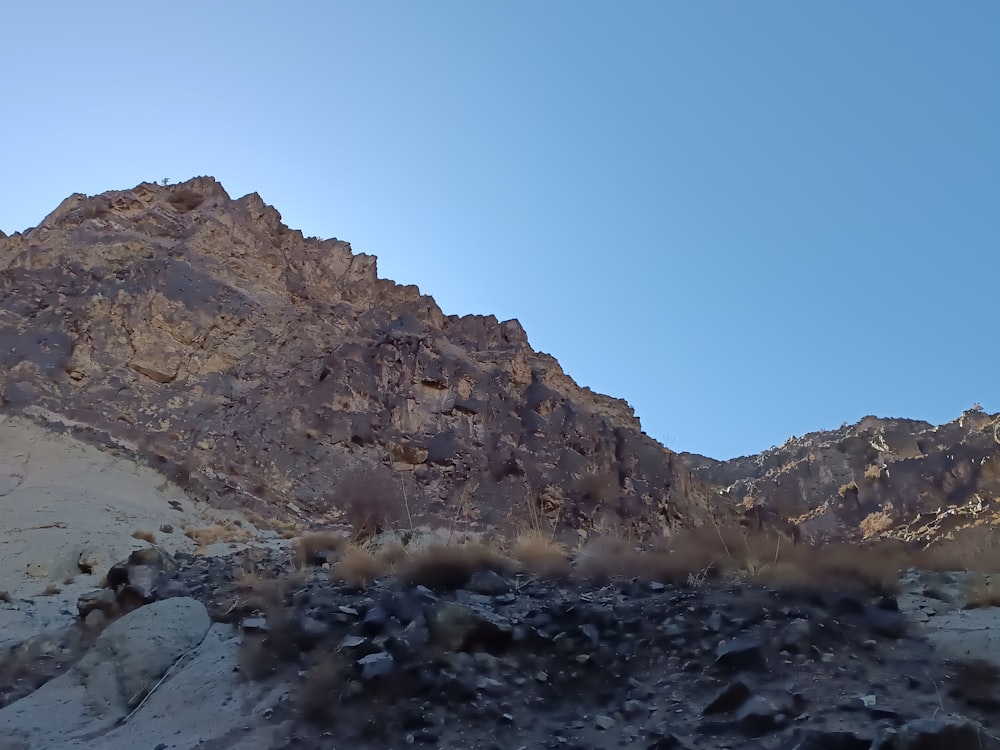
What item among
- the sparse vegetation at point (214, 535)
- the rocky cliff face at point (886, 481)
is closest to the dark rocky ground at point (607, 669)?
the sparse vegetation at point (214, 535)

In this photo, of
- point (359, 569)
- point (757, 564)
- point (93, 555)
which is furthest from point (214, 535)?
point (757, 564)

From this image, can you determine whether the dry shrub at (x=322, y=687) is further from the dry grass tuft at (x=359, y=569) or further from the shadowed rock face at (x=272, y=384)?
the shadowed rock face at (x=272, y=384)

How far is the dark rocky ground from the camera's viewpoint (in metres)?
4.62

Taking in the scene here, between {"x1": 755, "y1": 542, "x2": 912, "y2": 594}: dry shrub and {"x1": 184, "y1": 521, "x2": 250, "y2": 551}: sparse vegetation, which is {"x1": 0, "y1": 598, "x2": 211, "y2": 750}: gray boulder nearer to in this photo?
{"x1": 184, "y1": 521, "x2": 250, "y2": 551}: sparse vegetation

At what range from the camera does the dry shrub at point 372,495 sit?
1529 centimetres

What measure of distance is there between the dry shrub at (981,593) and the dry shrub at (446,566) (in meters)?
3.75

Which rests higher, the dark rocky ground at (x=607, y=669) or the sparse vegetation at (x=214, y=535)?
the dark rocky ground at (x=607, y=669)

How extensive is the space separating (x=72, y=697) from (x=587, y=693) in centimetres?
387

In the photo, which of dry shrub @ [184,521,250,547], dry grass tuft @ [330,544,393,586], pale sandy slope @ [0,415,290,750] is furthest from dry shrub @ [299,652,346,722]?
dry shrub @ [184,521,250,547]

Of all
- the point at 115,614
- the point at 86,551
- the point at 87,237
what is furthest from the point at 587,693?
the point at 87,237

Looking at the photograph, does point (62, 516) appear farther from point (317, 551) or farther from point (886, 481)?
point (886, 481)

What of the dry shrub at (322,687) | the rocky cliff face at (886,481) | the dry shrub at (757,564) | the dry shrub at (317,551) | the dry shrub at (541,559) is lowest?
the dry shrub at (322,687)

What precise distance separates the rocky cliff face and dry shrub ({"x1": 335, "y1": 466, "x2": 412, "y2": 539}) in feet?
41.5

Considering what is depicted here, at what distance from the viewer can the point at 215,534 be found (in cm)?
1206
